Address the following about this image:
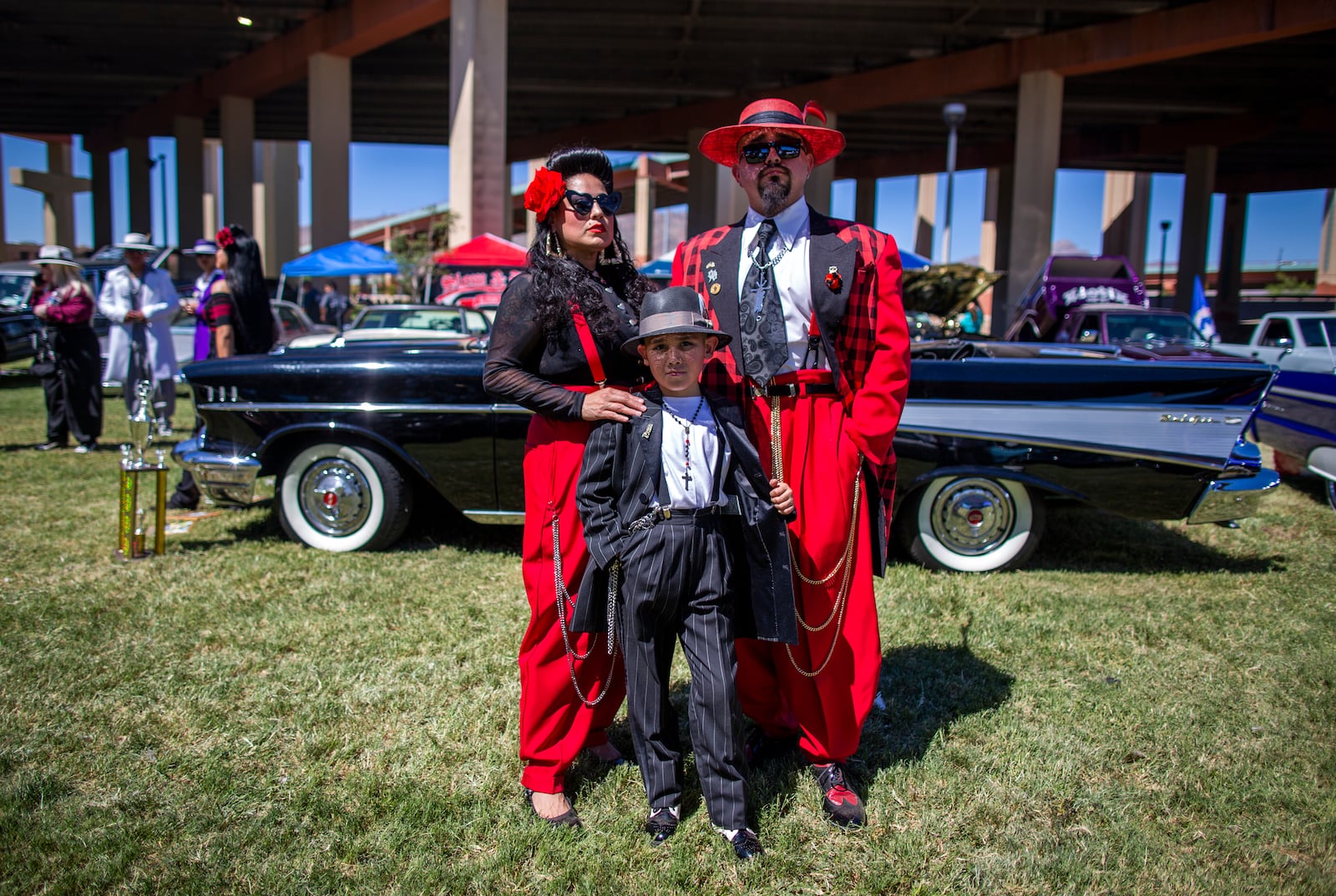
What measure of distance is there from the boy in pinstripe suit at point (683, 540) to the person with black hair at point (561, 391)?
106 millimetres

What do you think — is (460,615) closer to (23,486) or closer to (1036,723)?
(1036,723)

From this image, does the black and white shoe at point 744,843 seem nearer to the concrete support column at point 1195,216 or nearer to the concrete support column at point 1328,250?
the concrete support column at point 1195,216

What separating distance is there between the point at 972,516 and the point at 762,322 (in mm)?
2680

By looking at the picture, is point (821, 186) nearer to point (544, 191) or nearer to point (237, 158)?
point (237, 158)

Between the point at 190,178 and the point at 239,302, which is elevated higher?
the point at 190,178

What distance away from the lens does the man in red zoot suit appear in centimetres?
260

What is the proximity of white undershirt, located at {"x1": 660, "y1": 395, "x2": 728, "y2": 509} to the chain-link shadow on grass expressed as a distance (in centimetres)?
323

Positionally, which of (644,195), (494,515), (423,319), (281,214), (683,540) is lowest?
(494,515)

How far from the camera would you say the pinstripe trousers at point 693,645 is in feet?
7.91

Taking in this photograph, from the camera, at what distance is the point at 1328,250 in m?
32.9

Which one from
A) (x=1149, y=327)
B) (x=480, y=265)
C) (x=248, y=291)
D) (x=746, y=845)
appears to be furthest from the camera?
(x=480, y=265)

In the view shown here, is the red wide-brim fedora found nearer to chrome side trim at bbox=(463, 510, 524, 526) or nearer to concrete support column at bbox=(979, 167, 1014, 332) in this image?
chrome side trim at bbox=(463, 510, 524, 526)

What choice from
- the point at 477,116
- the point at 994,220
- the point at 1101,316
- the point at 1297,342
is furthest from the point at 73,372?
the point at 994,220

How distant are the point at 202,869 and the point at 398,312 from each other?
8.23 m
